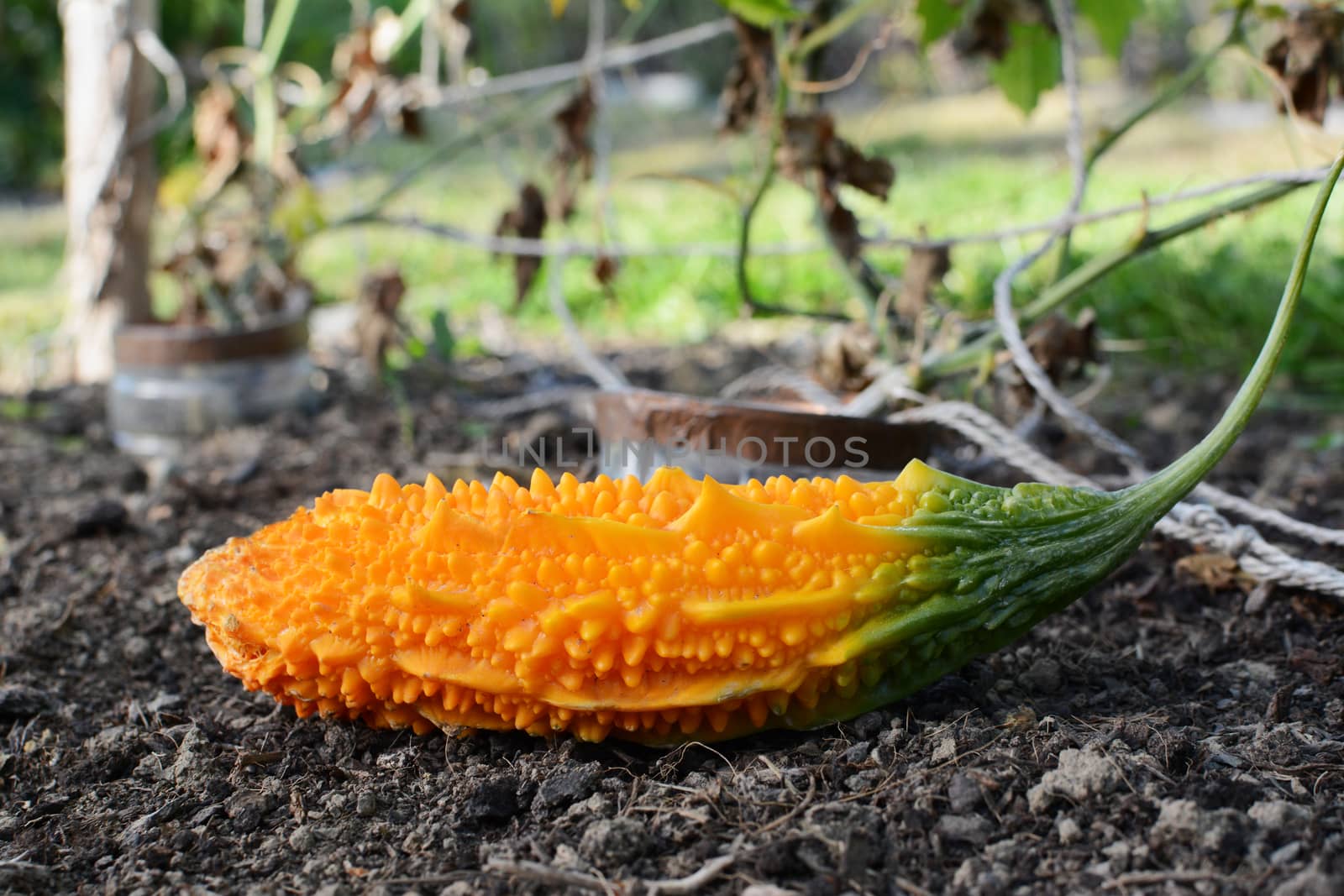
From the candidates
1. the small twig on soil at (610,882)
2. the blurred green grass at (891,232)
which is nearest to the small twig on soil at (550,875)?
the small twig on soil at (610,882)

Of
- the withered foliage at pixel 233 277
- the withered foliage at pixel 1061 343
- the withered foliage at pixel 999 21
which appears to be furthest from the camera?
the withered foliage at pixel 233 277

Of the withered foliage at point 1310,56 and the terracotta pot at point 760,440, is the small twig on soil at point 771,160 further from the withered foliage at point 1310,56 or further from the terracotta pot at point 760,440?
the withered foliage at point 1310,56

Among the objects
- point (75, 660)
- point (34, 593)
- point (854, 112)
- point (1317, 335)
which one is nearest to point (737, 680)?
point (75, 660)

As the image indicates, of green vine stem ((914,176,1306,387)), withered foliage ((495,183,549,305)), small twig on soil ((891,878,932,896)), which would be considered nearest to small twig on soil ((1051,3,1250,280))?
green vine stem ((914,176,1306,387))

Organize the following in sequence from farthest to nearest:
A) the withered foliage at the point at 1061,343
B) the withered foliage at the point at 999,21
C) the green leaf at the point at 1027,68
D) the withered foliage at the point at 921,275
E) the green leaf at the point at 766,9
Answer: the green leaf at the point at 1027,68
the withered foliage at the point at 921,275
the withered foliage at the point at 999,21
the withered foliage at the point at 1061,343
the green leaf at the point at 766,9

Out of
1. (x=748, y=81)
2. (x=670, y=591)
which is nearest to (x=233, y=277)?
(x=748, y=81)
